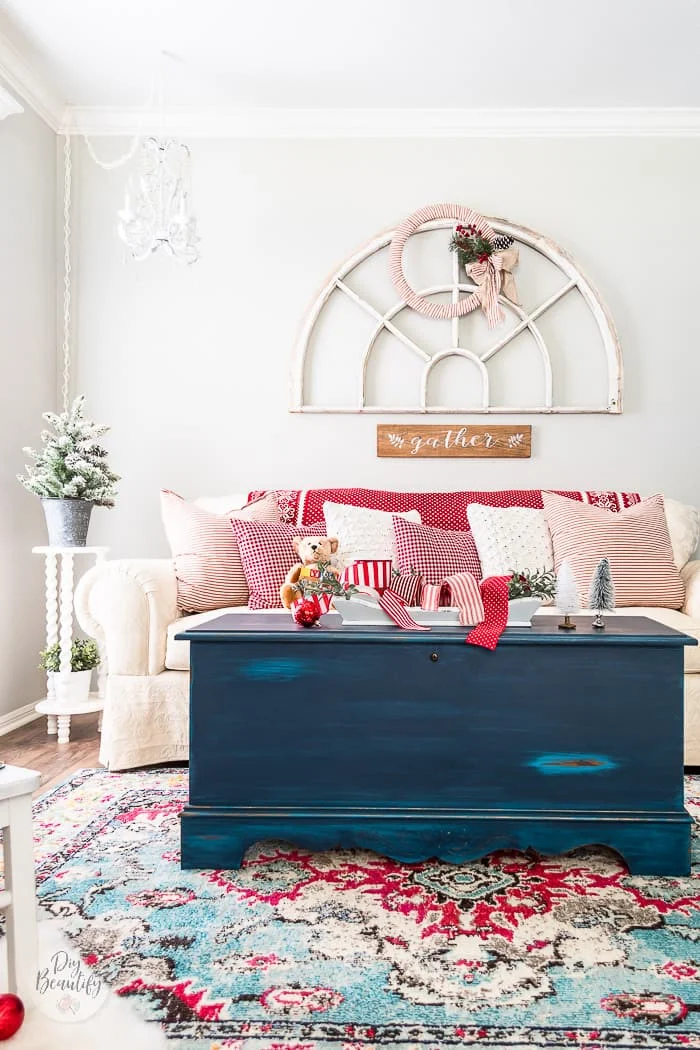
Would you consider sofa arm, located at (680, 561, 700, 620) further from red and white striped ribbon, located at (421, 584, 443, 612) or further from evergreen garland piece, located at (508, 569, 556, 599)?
red and white striped ribbon, located at (421, 584, 443, 612)

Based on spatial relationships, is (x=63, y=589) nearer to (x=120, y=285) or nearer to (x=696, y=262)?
(x=120, y=285)

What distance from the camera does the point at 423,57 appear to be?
3.29 m

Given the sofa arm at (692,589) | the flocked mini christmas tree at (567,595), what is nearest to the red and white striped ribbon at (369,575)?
the flocked mini christmas tree at (567,595)

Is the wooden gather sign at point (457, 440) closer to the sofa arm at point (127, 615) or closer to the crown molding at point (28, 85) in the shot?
the sofa arm at point (127, 615)

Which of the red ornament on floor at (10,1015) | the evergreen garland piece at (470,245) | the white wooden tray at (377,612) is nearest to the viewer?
the red ornament on floor at (10,1015)

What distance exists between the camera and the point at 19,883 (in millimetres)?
1262

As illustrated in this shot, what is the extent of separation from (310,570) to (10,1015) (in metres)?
1.14

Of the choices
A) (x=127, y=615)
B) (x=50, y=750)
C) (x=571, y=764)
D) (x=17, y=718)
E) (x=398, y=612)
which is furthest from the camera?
(x=17, y=718)

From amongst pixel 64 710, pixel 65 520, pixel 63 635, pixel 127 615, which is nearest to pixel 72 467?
pixel 65 520

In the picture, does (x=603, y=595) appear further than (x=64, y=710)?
No

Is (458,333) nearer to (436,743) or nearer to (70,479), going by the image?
(70,479)

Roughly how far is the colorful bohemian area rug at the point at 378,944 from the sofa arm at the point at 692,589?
4.07 ft

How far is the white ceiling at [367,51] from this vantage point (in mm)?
2984

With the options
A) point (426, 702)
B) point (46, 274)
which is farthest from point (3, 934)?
point (46, 274)
